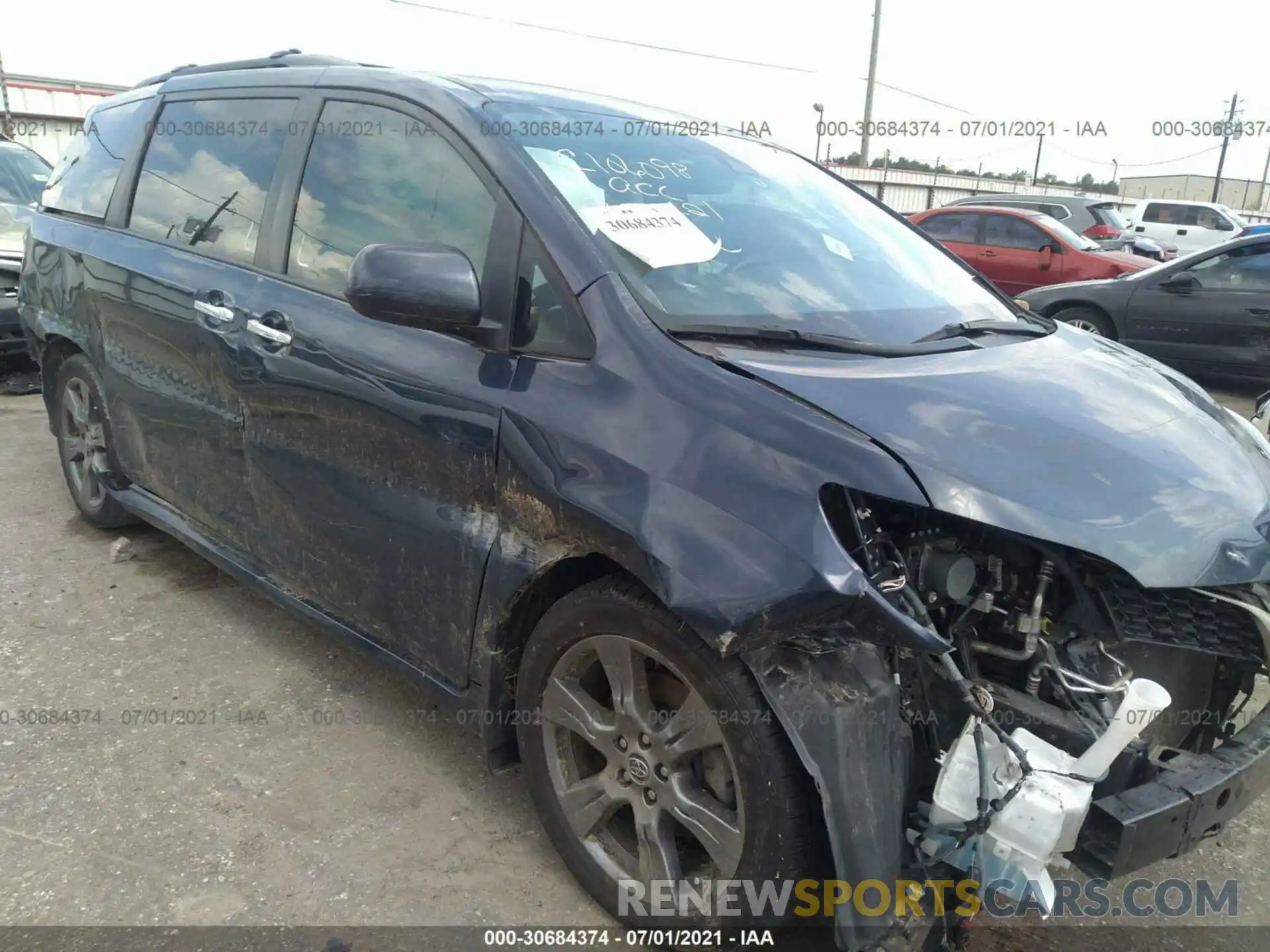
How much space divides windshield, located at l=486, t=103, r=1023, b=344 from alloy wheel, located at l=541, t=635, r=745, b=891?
2.58 feet

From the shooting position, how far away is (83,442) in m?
4.30

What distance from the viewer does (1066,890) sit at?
2.13 metres

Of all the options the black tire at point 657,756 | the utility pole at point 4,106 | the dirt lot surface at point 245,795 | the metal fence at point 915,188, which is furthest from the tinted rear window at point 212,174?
the utility pole at point 4,106

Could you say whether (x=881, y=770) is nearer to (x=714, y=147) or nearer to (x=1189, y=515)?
(x=1189, y=515)

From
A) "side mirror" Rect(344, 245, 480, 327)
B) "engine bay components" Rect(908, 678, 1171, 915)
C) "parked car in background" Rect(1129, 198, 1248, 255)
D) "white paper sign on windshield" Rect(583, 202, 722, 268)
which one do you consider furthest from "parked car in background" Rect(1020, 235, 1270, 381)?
"parked car in background" Rect(1129, 198, 1248, 255)

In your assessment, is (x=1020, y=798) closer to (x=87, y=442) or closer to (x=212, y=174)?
(x=212, y=174)

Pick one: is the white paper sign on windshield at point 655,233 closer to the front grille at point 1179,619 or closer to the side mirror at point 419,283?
the side mirror at point 419,283

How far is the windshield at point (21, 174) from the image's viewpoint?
26.9ft

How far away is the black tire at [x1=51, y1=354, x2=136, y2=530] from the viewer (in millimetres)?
4016

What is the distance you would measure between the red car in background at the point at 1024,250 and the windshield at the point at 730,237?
9.27 meters

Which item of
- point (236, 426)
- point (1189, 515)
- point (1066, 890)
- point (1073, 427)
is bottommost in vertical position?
point (1066, 890)

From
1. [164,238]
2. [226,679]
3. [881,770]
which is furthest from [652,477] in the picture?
[164,238]

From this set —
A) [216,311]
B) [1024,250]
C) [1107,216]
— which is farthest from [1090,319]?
[1107,216]

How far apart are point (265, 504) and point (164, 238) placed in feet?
4.03
